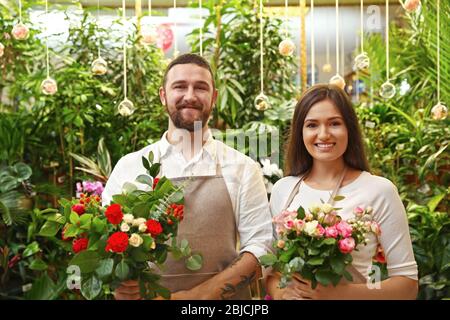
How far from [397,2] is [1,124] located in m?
1.52

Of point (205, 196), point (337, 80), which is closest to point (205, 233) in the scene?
point (205, 196)

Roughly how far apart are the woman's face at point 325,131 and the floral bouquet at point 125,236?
1.16 feet

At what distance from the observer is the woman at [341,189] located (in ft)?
5.02

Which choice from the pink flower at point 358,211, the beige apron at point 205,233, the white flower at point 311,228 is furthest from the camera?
the beige apron at point 205,233

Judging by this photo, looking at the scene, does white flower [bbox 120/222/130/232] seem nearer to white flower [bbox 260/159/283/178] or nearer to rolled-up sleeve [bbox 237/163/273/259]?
rolled-up sleeve [bbox 237/163/273/259]

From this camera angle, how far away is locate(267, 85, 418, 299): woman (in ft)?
5.02

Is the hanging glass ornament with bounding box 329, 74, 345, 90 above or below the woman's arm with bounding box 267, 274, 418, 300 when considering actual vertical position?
above

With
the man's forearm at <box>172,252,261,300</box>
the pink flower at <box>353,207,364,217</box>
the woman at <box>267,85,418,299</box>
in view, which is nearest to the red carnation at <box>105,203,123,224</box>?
the man's forearm at <box>172,252,261,300</box>

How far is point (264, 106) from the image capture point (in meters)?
1.87

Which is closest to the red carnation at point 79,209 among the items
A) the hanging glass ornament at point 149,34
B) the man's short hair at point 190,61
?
the man's short hair at point 190,61

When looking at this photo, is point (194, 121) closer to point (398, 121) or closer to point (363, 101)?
point (363, 101)

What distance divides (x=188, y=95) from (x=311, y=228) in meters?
0.47

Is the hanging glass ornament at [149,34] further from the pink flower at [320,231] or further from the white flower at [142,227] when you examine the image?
the pink flower at [320,231]

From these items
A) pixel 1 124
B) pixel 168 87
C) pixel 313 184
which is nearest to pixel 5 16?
pixel 1 124
